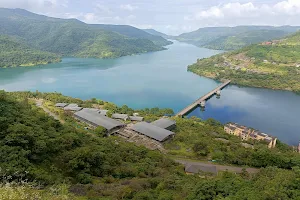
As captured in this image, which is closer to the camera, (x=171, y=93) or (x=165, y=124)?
(x=165, y=124)

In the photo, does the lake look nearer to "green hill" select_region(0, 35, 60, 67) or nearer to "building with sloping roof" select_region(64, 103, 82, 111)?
"green hill" select_region(0, 35, 60, 67)

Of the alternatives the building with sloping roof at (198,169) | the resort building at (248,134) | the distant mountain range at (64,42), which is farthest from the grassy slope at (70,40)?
the building with sloping roof at (198,169)

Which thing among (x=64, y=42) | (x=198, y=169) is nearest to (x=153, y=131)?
(x=198, y=169)

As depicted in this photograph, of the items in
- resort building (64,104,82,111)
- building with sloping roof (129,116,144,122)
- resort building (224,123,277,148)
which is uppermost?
resort building (64,104,82,111)

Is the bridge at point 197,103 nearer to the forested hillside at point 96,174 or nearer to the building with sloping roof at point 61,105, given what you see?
the building with sloping roof at point 61,105

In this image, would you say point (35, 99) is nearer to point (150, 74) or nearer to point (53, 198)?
point (53, 198)

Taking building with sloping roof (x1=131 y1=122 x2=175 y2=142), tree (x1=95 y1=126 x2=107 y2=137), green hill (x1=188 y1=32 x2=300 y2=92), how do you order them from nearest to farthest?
1. tree (x1=95 y1=126 x2=107 y2=137)
2. building with sloping roof (x1=131 y1=122 x2=175 y2=142)
3. green hill (x1=188 y1=32 x2=300 y2=92)

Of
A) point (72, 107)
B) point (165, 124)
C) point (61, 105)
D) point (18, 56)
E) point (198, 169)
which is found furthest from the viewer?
point (18, 56)

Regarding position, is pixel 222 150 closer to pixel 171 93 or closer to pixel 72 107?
pixel 72 107

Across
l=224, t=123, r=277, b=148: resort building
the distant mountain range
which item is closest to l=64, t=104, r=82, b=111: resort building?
l=224, t=123, r=277, b=148: resort building
